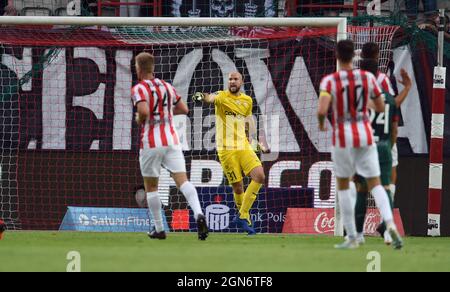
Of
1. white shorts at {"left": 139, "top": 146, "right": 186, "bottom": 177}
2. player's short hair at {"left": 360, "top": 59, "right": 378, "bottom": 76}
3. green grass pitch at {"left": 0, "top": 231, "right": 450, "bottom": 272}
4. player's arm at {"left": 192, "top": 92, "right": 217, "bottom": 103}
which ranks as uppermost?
player's short hair at {"left": 360, "top": 59, "right": 378, "bottom": 76}

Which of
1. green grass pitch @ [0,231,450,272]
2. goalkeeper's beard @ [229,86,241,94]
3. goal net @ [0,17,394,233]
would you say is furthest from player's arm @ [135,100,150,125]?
goal net @ [0,17,394,233]

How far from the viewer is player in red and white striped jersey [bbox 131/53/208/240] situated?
11859mm

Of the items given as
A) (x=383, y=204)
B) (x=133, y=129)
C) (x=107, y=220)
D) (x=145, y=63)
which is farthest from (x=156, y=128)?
(x=107, y=220)

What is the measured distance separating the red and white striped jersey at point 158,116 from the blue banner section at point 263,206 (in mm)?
4691

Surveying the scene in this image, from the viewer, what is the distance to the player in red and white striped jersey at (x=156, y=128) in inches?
467

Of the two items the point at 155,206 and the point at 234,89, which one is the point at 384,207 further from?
the point at 234,89

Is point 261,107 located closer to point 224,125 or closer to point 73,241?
point 224,125

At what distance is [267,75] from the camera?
658 inches

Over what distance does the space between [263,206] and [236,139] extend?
6.40ft

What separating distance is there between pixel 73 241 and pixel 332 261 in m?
4.05

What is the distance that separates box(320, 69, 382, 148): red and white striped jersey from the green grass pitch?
106cm

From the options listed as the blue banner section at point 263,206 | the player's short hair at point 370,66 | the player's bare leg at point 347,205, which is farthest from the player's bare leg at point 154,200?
the blue banner section at point 263,206

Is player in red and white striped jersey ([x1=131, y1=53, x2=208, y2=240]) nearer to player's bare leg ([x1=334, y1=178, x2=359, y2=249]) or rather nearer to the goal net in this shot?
player's bare leg ([x1=334, y1=178, x2=359, y2=249])

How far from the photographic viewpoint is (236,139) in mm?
15078
